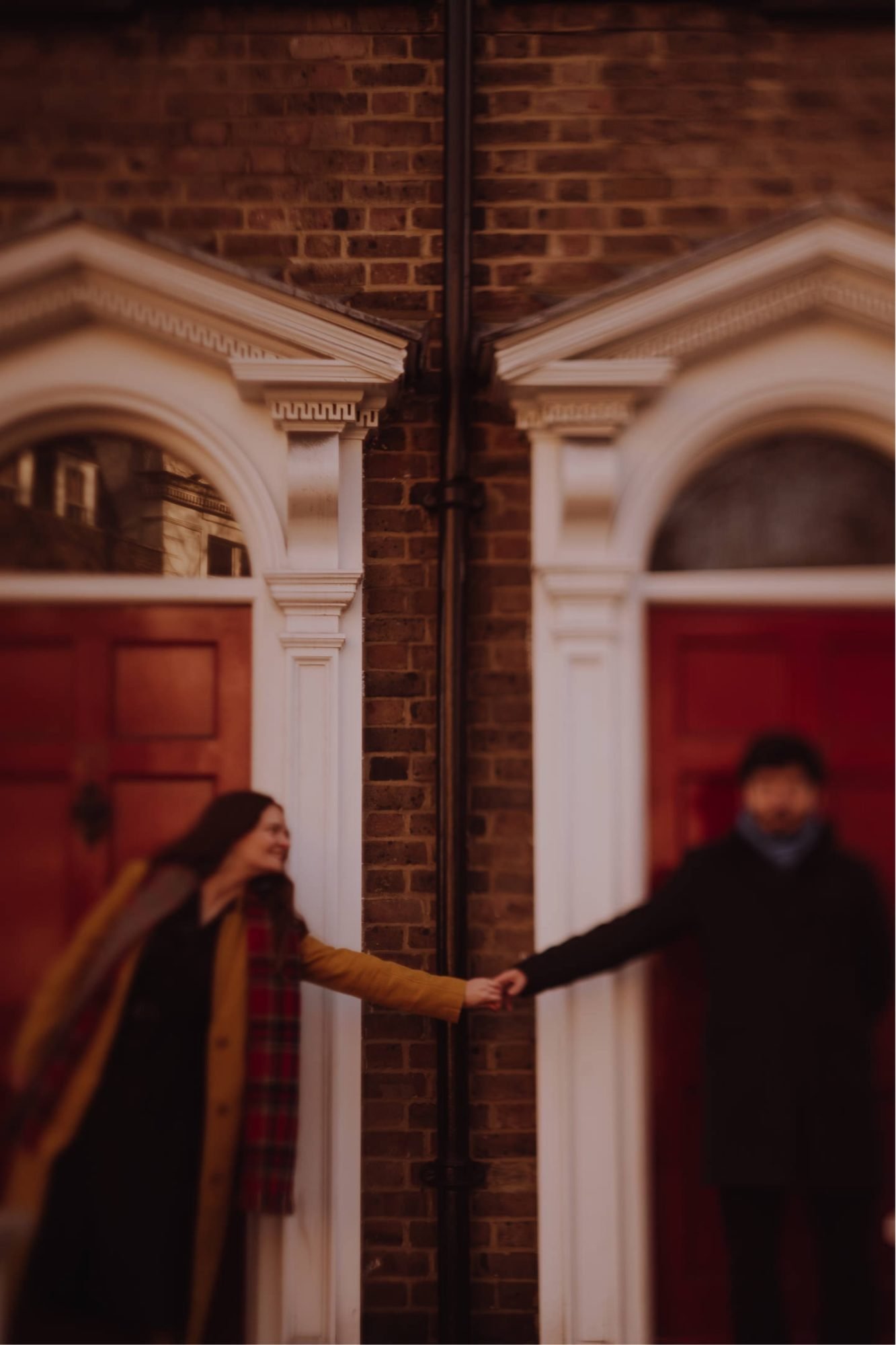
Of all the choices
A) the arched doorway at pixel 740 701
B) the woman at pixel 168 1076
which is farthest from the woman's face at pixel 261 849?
the arched doorway at pixel 740 701

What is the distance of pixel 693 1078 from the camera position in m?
3.35

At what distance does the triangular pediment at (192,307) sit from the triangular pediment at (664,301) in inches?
15.2

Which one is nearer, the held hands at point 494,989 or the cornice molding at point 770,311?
the held hands at point 494,989

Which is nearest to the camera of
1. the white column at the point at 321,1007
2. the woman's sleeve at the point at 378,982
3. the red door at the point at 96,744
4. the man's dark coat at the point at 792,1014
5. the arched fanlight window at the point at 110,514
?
the man's dark coat at the point at 792,1014

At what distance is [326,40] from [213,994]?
2911mm

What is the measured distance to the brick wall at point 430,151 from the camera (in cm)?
345

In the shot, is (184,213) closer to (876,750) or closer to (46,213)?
(46,213)

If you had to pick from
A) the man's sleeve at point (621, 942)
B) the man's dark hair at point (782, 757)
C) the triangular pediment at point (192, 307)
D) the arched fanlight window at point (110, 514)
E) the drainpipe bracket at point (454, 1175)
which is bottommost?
the drainpipe bracket at point (454, 1175)

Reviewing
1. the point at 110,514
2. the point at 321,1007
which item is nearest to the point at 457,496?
the point at 110,514

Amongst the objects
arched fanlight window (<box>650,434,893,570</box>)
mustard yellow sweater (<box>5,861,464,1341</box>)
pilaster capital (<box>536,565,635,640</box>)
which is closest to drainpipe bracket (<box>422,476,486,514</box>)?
pilaster capital (<box>536,565,635,640</box>)

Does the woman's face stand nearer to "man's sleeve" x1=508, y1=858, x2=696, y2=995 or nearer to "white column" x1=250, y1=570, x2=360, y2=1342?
"white column" x1=250, y1=570, x2=360, y2=1342

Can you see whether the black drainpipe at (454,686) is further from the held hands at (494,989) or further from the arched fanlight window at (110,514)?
the arched fanlight window at (110,514)

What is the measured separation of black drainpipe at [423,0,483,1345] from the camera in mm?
3250

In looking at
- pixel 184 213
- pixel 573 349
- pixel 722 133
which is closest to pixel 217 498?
pixel 184 213
